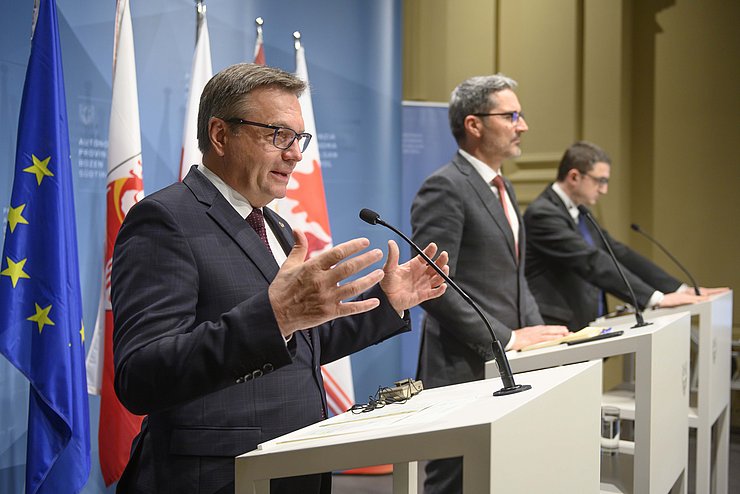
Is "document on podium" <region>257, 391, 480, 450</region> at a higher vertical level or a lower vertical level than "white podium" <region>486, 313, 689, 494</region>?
higher

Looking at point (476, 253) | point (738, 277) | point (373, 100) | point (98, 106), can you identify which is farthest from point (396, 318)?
point (738, 277)

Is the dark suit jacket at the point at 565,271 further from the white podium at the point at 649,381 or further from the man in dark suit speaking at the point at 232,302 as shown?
the man in dark suit speaking at the point at 232,302

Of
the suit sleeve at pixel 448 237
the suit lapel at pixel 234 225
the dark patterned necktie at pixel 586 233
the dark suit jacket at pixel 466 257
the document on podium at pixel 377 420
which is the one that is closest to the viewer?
the document on podium at pixel 377 420

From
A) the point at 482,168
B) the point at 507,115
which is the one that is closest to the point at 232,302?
the point at 482,168

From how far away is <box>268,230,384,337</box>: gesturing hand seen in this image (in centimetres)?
134

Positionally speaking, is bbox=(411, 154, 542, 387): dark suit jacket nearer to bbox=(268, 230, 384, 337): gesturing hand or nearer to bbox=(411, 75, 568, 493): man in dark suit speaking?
bbox=(411, 75, 568, 493): man in dark suit speaking

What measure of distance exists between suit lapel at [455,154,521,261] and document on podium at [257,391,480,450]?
1.48 metres

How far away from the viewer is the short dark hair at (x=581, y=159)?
4812mm

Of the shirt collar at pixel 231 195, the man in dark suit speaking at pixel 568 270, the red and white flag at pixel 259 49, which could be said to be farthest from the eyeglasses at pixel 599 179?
the shirt collar at pixel 231 195

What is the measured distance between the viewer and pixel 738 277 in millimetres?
A: 5781

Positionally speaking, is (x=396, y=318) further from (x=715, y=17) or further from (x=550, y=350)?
(x=715, y=17)

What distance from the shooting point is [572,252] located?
4.22 m

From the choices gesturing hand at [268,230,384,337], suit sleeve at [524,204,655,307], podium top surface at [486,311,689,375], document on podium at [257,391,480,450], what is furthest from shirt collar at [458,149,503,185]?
gesturing hand at [268,230,384,337]

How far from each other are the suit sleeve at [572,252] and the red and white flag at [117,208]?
213cm
